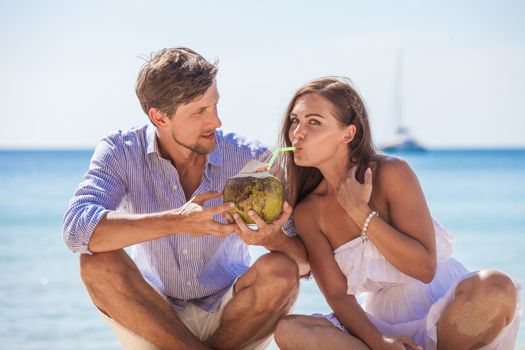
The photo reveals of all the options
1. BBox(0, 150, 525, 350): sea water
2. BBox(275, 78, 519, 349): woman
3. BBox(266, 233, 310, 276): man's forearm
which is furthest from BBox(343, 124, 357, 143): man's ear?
BBox(0, 150, 525, 350): sea water

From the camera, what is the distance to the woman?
348 centimetres

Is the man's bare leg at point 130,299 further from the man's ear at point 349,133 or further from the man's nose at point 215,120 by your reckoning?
the man's ear at point 349,133

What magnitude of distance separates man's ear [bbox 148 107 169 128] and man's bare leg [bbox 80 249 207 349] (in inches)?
→ 27.7

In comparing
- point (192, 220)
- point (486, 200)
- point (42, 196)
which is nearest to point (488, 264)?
point (192, 220)

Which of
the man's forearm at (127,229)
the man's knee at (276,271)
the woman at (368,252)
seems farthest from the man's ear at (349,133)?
the man's forearm at (127,229)

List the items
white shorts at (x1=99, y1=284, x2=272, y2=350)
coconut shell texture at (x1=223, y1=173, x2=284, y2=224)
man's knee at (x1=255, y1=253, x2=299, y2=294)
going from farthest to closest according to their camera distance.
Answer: white shorts at (x1=99, y1=284, x2=272, y2=350) → man's knee at (x1=255, y1=253, x2=299, y2=294) → coconut shell texture at (x1=223, y1=173, x2=284, y2=224)

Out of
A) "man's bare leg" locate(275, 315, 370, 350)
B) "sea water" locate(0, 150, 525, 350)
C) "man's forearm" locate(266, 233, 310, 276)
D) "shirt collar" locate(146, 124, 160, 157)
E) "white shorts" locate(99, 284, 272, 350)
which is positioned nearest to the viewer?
"man's bare leg" locate(275, 315, 370, 350)

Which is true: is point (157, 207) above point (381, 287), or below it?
above

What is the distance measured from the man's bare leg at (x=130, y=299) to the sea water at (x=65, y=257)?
3.16 meters

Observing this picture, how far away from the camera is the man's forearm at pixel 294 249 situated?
379 centimetres

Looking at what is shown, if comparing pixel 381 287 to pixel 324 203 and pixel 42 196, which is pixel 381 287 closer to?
pixel 324 203

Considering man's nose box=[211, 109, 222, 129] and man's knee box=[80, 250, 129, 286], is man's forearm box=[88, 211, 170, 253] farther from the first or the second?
man's nose box=[211, 109, 222, 129]

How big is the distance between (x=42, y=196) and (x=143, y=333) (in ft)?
75.3

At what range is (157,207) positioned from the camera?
13.1ft
